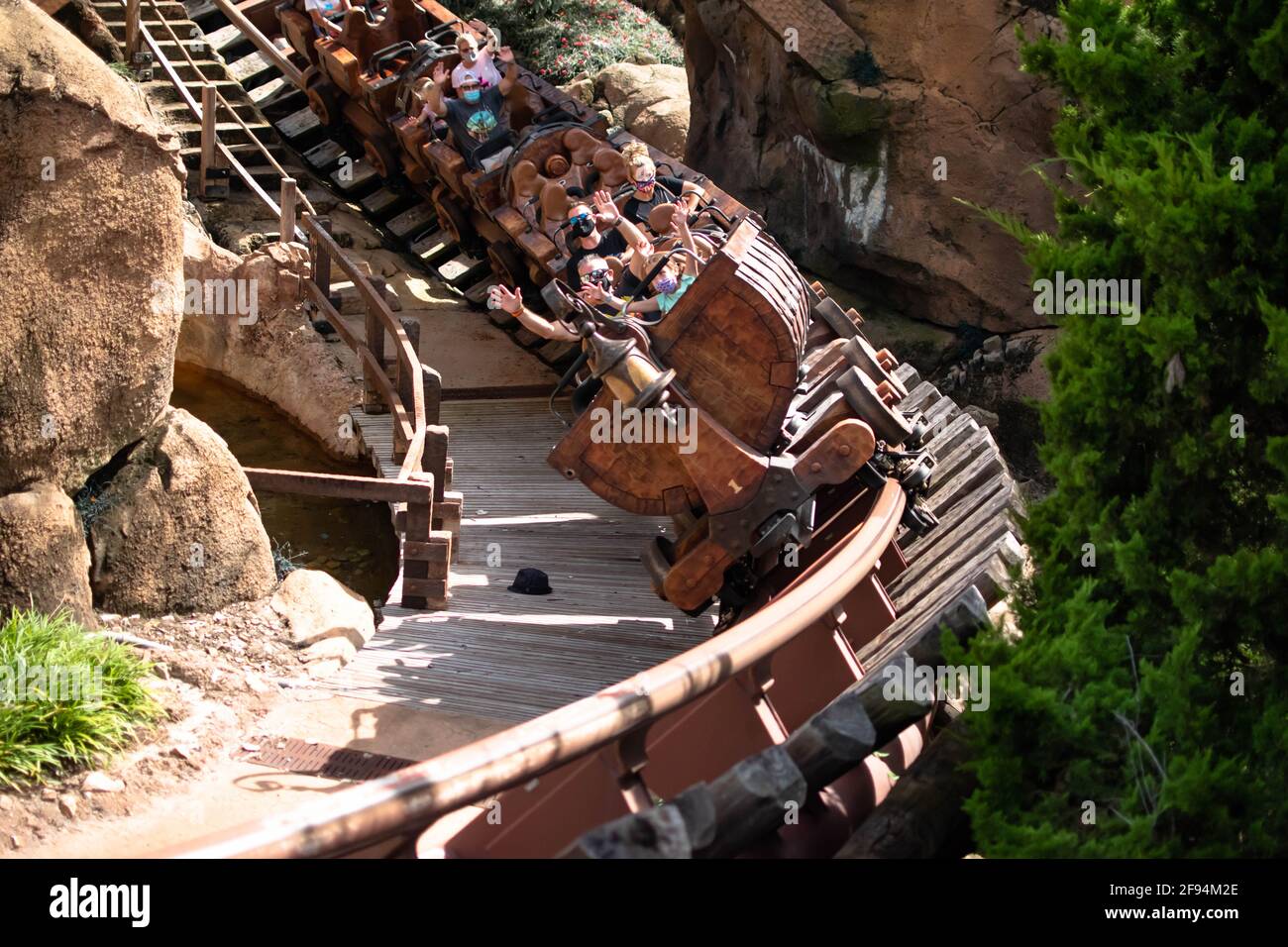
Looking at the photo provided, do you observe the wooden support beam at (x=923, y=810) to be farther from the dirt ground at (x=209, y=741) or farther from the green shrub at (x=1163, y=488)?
the dirt ground at (x=209, y=741)

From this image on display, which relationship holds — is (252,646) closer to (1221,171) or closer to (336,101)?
(1221,171)

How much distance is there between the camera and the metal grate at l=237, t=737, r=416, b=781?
567 cm

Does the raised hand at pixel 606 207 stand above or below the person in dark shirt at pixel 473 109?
below

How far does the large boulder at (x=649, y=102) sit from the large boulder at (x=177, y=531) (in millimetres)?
10743

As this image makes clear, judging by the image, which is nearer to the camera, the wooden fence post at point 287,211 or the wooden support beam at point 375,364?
the wooden support beam at point 375,364

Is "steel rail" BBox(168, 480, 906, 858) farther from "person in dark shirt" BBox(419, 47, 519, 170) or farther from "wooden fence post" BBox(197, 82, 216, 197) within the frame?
"wooden fence post" BBox(197, 82, 216, 197)

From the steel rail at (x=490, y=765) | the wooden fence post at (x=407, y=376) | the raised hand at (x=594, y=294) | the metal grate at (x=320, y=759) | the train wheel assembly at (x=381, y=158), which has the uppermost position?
the train wheel assembly at (x=381, y=158)

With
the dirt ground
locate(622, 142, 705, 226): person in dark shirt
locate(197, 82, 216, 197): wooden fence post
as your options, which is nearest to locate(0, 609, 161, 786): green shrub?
the dirt ground

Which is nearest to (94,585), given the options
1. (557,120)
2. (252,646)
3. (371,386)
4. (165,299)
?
(252,646)

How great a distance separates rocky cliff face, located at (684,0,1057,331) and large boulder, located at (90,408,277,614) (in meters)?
7.48

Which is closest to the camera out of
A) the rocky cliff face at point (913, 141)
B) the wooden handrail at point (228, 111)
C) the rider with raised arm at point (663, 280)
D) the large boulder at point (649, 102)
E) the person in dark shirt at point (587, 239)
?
the rider with raised arm at point (663, 280)

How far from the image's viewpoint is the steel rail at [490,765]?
7.48ft

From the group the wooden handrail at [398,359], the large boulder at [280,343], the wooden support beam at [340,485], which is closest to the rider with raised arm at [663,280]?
the wooden handrail at [398,359]

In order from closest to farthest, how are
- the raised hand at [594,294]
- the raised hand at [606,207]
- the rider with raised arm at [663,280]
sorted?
the rider with raised arm at [663,280] < the raised hand at [594,294] < the raised hand at [606,207]
